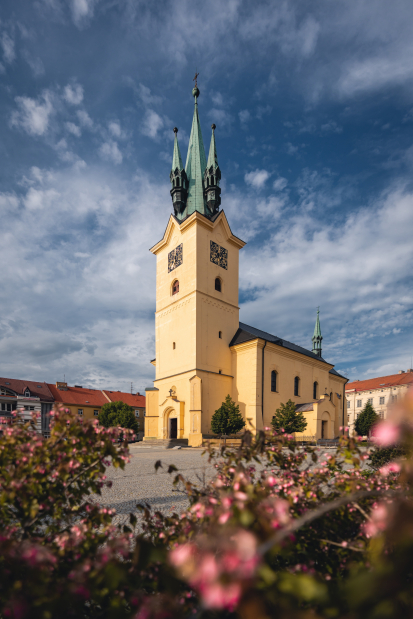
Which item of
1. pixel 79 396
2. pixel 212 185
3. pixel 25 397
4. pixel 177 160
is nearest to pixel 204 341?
pixel 212 185

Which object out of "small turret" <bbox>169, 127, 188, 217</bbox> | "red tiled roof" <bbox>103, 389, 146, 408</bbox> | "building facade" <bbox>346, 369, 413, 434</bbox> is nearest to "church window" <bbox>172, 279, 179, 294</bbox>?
"small turret" <bbox>169, 127, 188, 217</bbox>

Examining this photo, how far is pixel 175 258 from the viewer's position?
103ft

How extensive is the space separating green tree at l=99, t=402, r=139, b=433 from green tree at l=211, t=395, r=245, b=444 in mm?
13564

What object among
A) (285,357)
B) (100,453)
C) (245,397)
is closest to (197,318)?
(245,397)

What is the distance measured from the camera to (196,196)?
32188 mm

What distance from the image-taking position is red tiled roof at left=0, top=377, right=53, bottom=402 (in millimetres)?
44875

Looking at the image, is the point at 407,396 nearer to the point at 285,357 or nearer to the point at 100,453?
the point at 100,453

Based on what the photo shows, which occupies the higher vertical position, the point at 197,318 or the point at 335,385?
the point at 197,318

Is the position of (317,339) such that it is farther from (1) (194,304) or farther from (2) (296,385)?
(1) (194,304)

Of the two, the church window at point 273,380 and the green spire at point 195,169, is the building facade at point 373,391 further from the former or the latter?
the green spire at point 195,169

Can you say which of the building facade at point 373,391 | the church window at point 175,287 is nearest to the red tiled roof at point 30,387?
the church window at point 175,287

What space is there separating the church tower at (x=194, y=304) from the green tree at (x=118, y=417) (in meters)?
7.80

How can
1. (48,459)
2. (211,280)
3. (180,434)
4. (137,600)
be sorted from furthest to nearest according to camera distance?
(211,280), (180,434), (48,459), (137,600)

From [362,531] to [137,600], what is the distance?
1779mm
